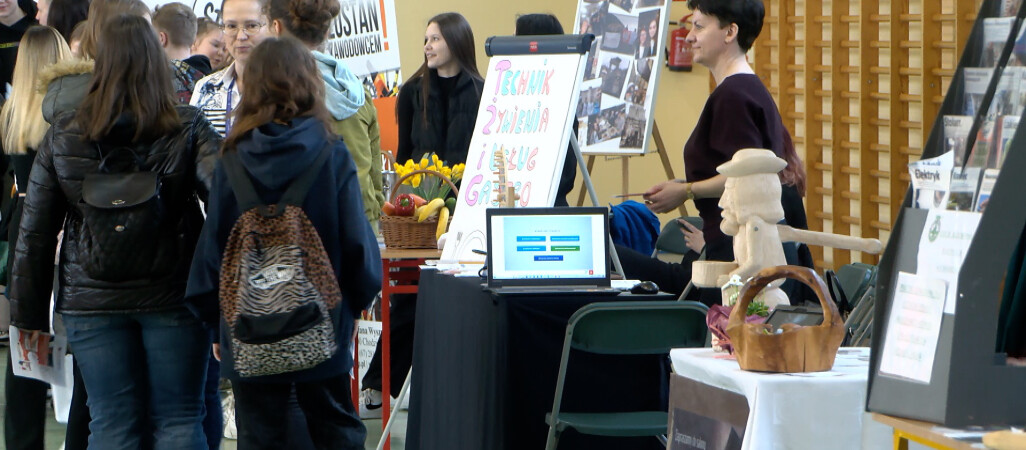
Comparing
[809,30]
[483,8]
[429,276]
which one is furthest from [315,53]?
[483,8]

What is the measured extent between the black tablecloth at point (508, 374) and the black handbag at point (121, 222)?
80cm

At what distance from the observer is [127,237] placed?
3.11 metres

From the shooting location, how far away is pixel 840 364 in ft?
7.49

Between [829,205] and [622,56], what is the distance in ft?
4.21

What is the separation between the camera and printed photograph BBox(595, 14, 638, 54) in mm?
6598

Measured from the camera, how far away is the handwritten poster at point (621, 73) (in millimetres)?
6426

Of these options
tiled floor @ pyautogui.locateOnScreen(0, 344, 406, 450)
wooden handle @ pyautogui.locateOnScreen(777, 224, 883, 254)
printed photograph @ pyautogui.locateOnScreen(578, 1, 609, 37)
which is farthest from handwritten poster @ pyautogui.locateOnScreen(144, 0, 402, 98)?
wooden handle @ pyautogui.locateOnScreen(777, 224, 883, 254)

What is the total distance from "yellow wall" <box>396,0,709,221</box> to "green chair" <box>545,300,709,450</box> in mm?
4887

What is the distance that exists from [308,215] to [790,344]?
1.38 meters

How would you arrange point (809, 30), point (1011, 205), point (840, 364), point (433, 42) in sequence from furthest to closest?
point (809, 30) → point (433, 42) → point (840, 364) → point (1011, 205)

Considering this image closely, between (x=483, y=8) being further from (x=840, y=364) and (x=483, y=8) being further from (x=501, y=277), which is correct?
(x=840, y=364)

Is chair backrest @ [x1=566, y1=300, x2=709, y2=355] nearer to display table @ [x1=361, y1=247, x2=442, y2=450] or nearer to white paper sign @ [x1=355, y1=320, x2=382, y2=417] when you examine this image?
display table @ [x1=361, y1=247, x2=442, y2=450]

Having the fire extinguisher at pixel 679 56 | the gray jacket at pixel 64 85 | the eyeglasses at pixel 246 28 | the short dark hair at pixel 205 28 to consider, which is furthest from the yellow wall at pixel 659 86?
the gray jacket at pixel 64 85

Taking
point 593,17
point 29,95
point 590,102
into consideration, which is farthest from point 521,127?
point 593,17
